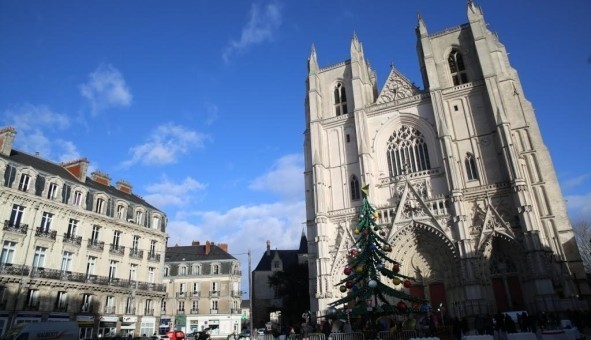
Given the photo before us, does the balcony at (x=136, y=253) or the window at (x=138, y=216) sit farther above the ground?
the window at (x=138, y=216)

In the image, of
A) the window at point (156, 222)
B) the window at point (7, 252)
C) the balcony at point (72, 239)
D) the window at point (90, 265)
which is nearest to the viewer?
the window at point (7, 252)

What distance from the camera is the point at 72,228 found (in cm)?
2397

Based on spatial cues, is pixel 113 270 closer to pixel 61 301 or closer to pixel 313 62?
pixel 61 301

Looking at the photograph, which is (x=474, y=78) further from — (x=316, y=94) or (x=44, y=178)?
(x=44, y=178)

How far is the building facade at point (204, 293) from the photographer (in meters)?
38.6

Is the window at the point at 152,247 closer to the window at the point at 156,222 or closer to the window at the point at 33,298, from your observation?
the window at the point at 156,222

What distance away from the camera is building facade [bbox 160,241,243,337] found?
38.6m

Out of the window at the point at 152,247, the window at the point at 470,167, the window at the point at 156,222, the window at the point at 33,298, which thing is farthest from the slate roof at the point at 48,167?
the window at the point at 470,167

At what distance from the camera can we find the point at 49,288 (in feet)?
71.0

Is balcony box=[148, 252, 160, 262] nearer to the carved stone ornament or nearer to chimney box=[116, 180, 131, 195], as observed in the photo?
chimney box=[116, 180, 131, 195]

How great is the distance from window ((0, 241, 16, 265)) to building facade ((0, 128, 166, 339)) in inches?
0.5

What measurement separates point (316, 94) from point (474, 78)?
11.9 metres

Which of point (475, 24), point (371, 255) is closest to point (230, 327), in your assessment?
point (371, 255)

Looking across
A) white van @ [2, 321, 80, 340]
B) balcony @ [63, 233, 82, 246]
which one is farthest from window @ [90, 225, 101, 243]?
white van @ [2, 321, 80, 340]
